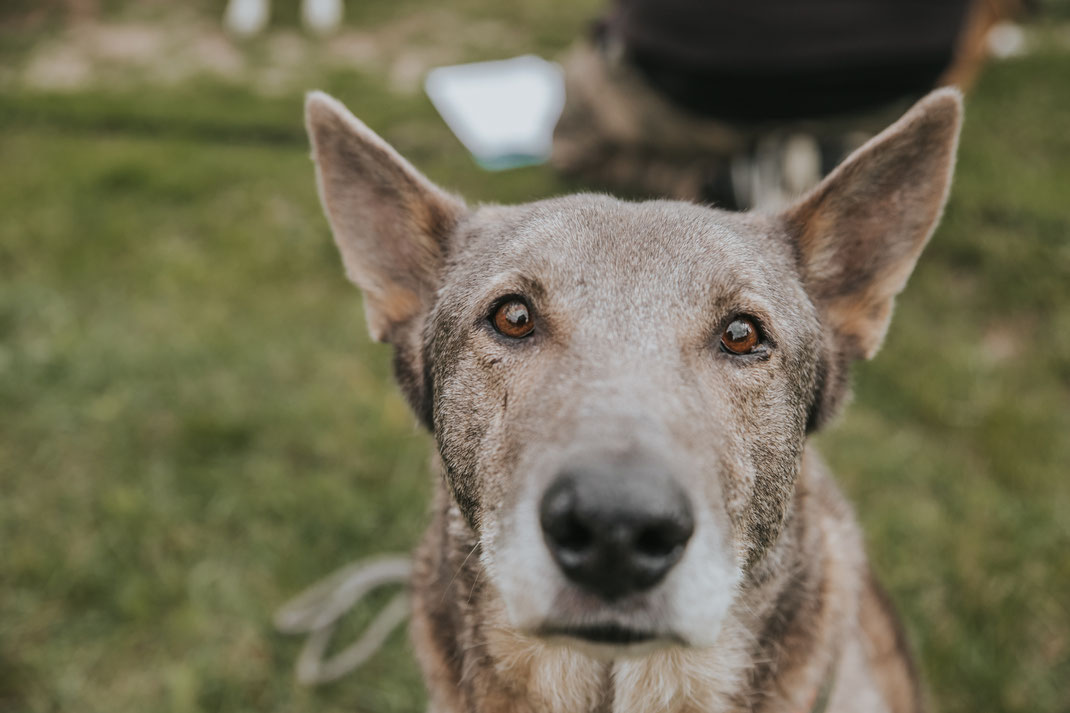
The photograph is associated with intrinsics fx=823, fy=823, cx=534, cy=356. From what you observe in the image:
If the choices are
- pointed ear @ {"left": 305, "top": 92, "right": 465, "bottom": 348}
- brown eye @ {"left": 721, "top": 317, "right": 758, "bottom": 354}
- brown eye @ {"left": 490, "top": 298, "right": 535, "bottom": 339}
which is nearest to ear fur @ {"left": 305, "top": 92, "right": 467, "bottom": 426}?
pointed ear @ {"left": 305, "top": 92, "right": 465, "bottom": 348}

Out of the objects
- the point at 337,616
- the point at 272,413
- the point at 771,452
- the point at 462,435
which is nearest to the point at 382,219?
the point at 462,435

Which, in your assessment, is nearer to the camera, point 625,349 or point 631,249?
point 625,349

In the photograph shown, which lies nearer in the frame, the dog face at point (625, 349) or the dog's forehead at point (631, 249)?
the dog face at point (625, 349)

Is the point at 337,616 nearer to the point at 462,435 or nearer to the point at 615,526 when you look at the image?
the point at 462,435

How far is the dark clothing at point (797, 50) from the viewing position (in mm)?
6027

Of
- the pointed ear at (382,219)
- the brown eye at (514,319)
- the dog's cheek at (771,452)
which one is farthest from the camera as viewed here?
the pointed ear at (382,219)

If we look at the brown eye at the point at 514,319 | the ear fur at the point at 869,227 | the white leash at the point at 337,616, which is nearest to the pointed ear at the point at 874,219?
the ear fur at the point at 869,227

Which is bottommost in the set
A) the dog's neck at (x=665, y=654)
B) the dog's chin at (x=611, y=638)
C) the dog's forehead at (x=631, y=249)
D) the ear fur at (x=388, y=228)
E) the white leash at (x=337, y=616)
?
the white leash at (x=337, y=616)

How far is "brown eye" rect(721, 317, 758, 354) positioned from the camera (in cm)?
260

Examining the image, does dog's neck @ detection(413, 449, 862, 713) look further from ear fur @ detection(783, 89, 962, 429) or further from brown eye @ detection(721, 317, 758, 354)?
brown eye @ detection(721, 317, 758, 354)

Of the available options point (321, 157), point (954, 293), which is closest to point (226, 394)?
point (321, 157)

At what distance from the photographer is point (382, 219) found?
325 cm

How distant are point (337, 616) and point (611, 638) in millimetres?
Answer: 2785

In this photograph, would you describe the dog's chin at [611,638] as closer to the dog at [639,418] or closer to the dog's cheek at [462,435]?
the dog at [639,418]
